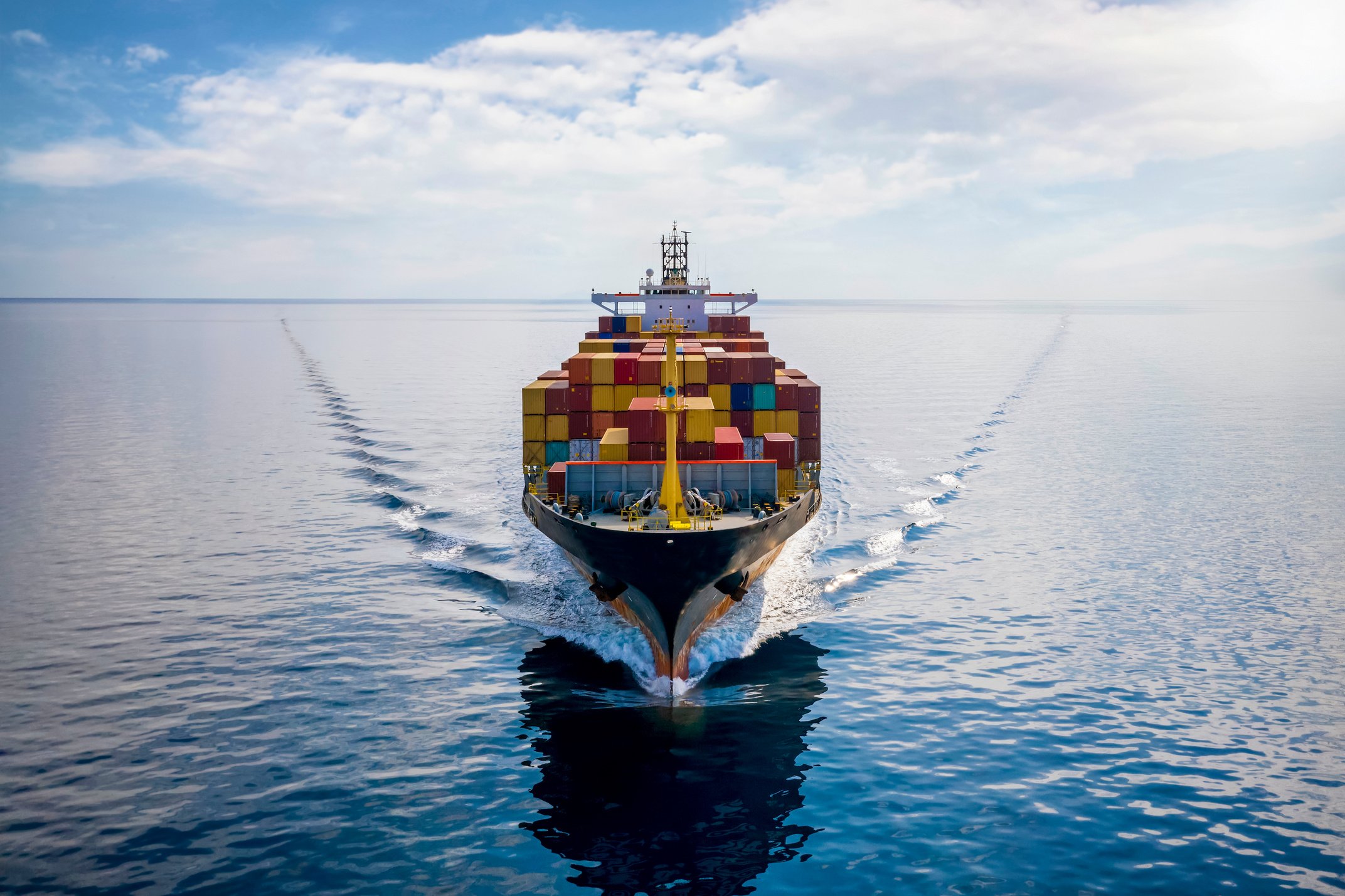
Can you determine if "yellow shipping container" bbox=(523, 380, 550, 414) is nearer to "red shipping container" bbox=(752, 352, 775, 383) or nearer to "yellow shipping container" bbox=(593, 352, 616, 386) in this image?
"yellow shipping container" bbox=(593, 352, 616, 386)

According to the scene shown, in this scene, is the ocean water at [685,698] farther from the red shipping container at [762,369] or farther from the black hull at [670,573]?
the red shipping container at [762,369]

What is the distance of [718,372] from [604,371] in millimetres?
4256

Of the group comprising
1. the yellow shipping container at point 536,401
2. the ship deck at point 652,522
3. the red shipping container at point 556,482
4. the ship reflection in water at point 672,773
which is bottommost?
the ship reflection in water at point 672,773

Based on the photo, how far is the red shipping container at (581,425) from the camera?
3247 centimetres

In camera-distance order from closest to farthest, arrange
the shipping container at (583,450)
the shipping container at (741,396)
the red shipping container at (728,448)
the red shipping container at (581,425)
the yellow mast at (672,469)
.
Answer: the yellow mast at (672,469) < the red shipping container at (728,448) < the red shipping container at (581,425) < the shipping container at (583,450) < the shipping container at (741,396)

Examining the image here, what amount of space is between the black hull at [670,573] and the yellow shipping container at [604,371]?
7.66 meters

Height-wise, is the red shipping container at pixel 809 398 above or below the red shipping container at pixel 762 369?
below

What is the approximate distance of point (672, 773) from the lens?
1850 cm

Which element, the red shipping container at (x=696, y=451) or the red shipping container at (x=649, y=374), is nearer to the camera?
the red shipping container at (x=696, y=451)

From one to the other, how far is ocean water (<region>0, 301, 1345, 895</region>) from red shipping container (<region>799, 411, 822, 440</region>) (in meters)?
4.65

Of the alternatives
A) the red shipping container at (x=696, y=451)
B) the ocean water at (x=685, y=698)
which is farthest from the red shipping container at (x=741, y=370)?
the ocean water at (x=685, y=698)

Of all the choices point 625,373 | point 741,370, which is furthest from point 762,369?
point 625,373

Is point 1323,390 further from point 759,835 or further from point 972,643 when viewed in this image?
point 759,835

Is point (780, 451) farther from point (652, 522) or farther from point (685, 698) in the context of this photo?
point (685, 698)
